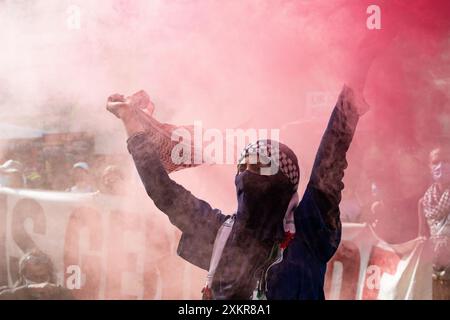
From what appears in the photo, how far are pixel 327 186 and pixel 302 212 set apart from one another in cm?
19

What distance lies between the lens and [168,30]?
358cm

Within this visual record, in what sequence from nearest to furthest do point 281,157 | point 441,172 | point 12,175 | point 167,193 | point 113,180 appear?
point 281,157 < point 167,193 < point 441,172 < point 113,180 < point 12,175

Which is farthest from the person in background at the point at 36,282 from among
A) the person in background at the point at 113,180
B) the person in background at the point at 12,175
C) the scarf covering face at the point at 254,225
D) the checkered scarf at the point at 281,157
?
the checkered scarf at the point at 281,157

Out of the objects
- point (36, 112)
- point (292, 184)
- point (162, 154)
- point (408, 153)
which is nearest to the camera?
point (292, 184)

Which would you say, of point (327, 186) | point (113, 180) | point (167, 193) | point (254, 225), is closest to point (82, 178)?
point (113, 180)

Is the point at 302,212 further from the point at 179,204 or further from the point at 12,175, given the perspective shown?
the point at 12,175

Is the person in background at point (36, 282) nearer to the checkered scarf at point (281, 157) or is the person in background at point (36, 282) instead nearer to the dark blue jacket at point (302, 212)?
the dark blue jacket at point (302, 212)

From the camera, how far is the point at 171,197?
3.09m

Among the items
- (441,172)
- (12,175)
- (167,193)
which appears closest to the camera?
(167,193)

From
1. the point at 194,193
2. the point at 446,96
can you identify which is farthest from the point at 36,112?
the point at 446,96

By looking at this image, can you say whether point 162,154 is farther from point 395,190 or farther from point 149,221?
point 395,190

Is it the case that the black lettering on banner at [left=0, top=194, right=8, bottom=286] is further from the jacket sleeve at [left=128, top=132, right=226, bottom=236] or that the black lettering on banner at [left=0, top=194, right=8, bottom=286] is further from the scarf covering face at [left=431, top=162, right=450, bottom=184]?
the scarf covering face at [left=431, top=162, right=450, bottom=184]

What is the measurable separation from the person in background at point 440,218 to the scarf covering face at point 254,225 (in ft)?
3.39

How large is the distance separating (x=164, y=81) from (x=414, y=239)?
185cm
